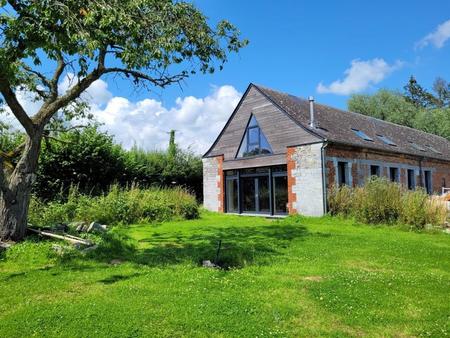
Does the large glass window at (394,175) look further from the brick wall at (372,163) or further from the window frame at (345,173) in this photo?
the window frame at (345,173)

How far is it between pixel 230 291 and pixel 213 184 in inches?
Result: 620

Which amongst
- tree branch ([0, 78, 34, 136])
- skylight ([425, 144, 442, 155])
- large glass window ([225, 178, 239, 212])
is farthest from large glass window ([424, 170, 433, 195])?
tree branch ([0, 78, 34, 136])

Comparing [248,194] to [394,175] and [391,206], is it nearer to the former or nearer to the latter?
[391,206]

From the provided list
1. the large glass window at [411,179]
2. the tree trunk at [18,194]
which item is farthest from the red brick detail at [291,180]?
the tree trunk at [18,194]

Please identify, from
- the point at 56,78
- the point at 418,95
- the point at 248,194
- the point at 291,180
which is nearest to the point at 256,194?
the point at 248,194

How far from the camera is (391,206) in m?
13.1

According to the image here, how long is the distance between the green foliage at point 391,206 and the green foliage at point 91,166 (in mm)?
9590

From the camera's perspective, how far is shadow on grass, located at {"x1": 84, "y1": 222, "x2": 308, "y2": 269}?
283 inches

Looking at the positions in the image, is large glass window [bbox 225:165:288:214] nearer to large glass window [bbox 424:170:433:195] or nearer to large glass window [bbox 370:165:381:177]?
large glass window [bbox 370:165:381:177]

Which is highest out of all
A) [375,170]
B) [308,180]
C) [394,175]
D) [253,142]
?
[253,142]

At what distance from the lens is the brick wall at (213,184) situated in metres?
20.3

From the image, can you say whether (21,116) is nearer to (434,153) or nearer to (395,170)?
(395,170)

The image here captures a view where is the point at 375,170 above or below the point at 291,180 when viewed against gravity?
above

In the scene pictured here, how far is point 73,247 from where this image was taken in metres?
7.70
